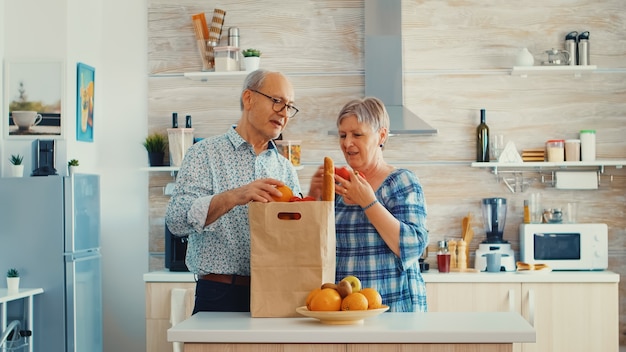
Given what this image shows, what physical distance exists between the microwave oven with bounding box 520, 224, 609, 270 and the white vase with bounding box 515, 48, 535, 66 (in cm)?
95

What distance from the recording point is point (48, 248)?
4.84 metres

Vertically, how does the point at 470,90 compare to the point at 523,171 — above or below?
above

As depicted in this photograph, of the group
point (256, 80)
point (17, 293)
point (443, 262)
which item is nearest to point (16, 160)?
point (17, 293)

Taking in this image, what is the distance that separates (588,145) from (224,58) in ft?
7.24

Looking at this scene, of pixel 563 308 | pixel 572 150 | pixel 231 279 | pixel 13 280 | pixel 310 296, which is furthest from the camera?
pixel 572 150

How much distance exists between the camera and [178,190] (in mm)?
2857

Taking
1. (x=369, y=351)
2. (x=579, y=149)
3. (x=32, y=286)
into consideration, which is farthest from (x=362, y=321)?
(x=579, y=149)

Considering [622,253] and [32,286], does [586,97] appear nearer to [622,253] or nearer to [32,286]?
[622,253]

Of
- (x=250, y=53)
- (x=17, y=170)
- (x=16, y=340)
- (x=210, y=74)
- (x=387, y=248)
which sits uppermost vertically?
(x=250, y=53)

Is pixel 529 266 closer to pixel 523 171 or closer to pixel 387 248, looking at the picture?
pixel 523 171

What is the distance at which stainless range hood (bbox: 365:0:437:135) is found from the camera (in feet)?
17.6

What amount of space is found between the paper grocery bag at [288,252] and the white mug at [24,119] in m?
3.02

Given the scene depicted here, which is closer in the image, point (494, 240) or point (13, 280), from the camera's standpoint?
point (13, 280)

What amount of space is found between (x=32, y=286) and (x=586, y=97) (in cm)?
338
